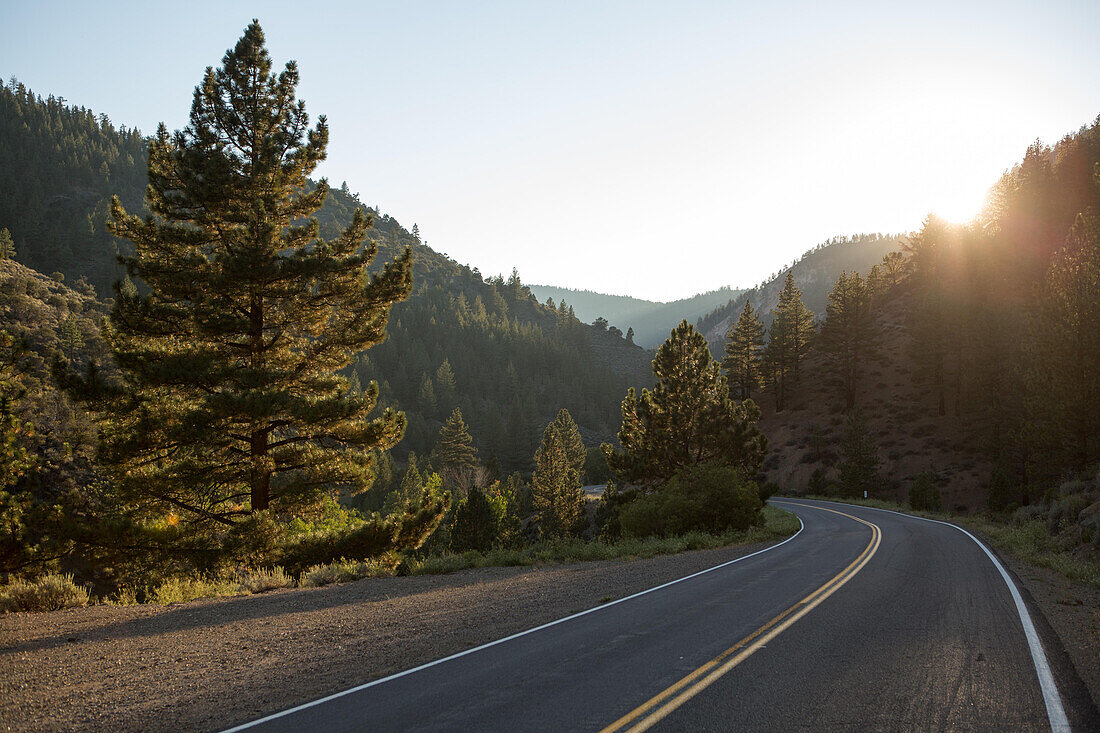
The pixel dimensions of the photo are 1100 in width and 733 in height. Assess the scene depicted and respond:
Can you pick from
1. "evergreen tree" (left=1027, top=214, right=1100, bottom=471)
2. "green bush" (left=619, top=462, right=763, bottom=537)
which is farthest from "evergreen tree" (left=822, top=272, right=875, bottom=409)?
"green bush" (left=619, top=462, right=763, bottom=537)

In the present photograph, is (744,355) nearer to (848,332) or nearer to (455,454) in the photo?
(848,332)

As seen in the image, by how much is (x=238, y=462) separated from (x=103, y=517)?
134 inches

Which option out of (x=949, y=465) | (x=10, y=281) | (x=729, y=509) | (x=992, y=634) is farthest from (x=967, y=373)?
(x=10, y=281)

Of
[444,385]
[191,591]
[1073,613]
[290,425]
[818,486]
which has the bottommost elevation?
[818,486]

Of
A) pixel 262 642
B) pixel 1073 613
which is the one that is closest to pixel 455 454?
pixel 262 642

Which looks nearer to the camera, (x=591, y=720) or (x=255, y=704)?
(x=591, y=720)

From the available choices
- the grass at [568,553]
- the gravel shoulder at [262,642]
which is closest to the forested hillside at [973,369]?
the grass at [568,553]

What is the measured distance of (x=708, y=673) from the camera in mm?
6379

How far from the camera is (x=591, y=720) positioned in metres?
5.19

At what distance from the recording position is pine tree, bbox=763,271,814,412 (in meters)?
82.1

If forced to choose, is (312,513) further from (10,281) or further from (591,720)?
(10,281)

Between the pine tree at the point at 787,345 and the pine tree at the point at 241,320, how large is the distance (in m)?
73.3

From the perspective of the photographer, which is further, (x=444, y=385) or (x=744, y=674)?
(x=444, y=385)

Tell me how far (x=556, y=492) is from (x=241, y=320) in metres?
45.5
